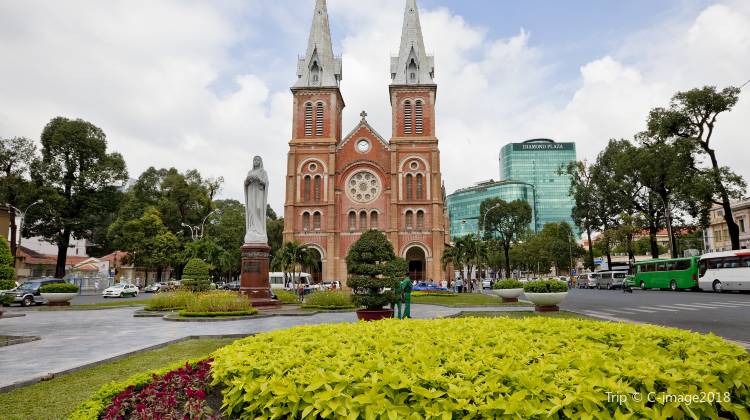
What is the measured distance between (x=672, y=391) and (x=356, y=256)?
33.3 feet

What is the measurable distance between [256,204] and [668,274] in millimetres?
31516

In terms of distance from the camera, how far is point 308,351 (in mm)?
4188

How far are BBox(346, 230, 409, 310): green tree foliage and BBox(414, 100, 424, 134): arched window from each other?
36741 mm

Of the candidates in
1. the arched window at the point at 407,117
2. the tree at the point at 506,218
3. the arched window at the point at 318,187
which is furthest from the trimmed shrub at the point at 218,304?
the tree at the point at 506,218

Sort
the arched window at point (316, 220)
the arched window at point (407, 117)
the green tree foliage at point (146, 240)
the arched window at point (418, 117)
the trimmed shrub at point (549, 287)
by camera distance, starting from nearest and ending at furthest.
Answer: the trimmed shrub at point (549, 287) → the green tree foliage at point (146, 240) → the arched window at point (316, 220) → the arched window at point (418, 117) → the arched window at point (407, 117)

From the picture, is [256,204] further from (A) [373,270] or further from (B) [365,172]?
(B) [365,172]

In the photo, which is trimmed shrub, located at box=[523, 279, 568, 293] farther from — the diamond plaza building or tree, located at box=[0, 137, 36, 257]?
the diamond plaza building

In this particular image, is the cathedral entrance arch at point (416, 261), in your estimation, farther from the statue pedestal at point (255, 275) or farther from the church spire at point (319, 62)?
the statue pedestal at point (255, 275)

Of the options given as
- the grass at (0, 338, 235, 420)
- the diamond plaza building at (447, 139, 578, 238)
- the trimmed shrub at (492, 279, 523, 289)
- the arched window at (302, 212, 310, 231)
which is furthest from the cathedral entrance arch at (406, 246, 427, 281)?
the diamond plaza building at (447, 139, 578, 238)

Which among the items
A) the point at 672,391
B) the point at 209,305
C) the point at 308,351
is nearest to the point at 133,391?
the point at 308,351

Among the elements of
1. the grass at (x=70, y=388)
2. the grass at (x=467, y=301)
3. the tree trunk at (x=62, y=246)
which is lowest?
the grass at (x=467, y=301)

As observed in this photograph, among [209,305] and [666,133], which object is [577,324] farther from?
[666,133]

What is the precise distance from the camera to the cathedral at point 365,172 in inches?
1821

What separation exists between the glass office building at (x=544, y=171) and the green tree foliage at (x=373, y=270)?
122 metres
